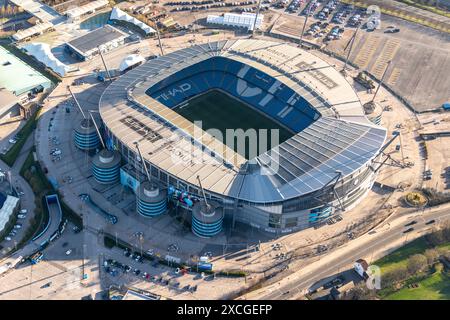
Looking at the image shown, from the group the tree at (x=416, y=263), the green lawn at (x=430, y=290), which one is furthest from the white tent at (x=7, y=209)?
the tree at (x=416, y=263)

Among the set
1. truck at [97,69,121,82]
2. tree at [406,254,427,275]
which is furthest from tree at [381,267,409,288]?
truck at [97,69,121,82]

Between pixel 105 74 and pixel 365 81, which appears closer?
pixel 365 81

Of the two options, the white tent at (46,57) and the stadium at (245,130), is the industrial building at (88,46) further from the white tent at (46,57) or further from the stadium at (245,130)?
the stadium at (245,130)

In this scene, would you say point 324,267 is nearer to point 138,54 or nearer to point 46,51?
point 138,54

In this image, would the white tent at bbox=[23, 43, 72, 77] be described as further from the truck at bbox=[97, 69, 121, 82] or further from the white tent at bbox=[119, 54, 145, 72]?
the white tent at bbox=[119, 54, 145, 72]

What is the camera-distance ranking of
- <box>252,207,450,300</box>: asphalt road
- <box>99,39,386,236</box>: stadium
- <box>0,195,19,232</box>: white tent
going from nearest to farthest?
<box>252,207,450,300</box>: asphalt road < <box>99,39,386,236</box>: stadium < <box>0,195,19,232</box>: white tent

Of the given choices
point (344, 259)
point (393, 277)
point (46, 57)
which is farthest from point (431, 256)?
point (46, 57)

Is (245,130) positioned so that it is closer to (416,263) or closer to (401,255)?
(401,255)
